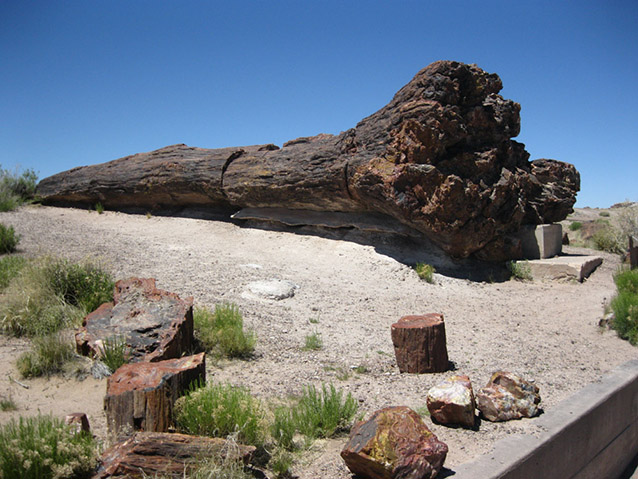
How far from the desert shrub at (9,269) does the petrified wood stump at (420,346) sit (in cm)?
477

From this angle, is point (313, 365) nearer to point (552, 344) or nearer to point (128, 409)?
point (128, 409)

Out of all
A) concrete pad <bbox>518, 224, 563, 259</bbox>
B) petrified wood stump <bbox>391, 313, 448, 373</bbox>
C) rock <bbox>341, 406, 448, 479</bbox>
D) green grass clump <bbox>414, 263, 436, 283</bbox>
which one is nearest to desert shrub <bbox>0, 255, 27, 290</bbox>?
petrified wood stump <bbox>391, 313, 448, 373</bbox>

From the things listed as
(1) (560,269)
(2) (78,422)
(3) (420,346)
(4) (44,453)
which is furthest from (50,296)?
(1) (560,269)

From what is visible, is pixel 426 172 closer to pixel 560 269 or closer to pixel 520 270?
pixel 520 270

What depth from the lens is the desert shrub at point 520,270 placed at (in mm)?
9883

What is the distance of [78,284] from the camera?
5930 mm

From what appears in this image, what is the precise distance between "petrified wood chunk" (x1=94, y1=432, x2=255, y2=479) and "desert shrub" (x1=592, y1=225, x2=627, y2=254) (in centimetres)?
1382

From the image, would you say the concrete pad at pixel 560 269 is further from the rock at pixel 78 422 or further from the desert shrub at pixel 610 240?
the rock at pixel 78 422

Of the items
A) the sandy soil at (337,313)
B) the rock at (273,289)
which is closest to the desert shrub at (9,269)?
the sandy soil at (337,313)

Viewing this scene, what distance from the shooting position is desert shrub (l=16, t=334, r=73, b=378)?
4246 mm

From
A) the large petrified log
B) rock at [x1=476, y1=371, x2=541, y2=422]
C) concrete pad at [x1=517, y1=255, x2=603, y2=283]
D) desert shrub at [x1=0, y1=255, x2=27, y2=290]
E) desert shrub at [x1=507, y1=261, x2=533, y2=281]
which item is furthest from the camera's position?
desert shrub at [x1=507, y1=261, x2=533, y2=281]

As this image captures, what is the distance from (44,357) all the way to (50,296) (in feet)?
4.54

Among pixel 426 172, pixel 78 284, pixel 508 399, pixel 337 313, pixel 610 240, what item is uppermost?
pixel 426 172

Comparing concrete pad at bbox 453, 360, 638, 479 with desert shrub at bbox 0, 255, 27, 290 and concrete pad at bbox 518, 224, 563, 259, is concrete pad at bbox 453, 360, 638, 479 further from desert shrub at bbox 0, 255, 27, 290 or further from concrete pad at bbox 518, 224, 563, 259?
desert shrub at bbox 0, 255, 27, 290
